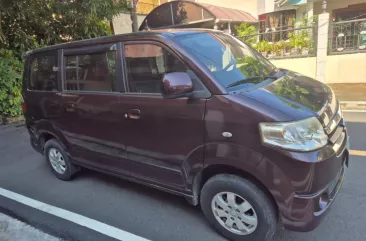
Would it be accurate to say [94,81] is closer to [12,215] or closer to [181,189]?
[181,189]

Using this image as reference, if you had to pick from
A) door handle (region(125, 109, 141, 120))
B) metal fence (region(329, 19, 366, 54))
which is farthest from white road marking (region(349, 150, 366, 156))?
metal fence (region(329, 19, 366, 54))

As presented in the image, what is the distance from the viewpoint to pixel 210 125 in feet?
7.90

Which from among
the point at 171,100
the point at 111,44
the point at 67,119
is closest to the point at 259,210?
the point at 171,100

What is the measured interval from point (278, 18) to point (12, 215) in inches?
601

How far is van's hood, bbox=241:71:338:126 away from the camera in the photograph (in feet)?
7.30

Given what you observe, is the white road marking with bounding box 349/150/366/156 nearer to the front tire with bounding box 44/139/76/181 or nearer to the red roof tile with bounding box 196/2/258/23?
the front tire with bounding box 44/139/76/181

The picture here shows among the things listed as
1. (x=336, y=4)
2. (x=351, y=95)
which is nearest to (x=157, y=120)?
(x=351, y=95)

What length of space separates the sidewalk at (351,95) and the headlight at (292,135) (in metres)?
5.46

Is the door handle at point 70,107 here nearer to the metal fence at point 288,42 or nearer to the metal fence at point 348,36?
the metal fence at point 288,42

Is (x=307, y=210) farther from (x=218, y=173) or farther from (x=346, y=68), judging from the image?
→ (x=346, y=68)

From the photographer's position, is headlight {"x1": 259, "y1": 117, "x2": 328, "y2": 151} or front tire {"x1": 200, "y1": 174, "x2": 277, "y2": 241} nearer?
headlight {"x1": 259, "y1": 117, "x2": 328, "y2": 151}

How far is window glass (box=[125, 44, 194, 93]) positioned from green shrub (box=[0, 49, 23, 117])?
577 centimetres

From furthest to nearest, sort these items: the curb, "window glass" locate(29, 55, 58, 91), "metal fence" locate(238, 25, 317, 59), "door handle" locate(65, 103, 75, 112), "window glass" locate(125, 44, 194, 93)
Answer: "metal fence" locate(238, 25, 317, 59), the curb, "window glass" locate(29, 55, 58, 91), "door handle" locate(65, 103, 75, 112), "window glass" locate(125, 44, 194, 93)

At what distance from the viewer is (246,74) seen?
9.10 feet
